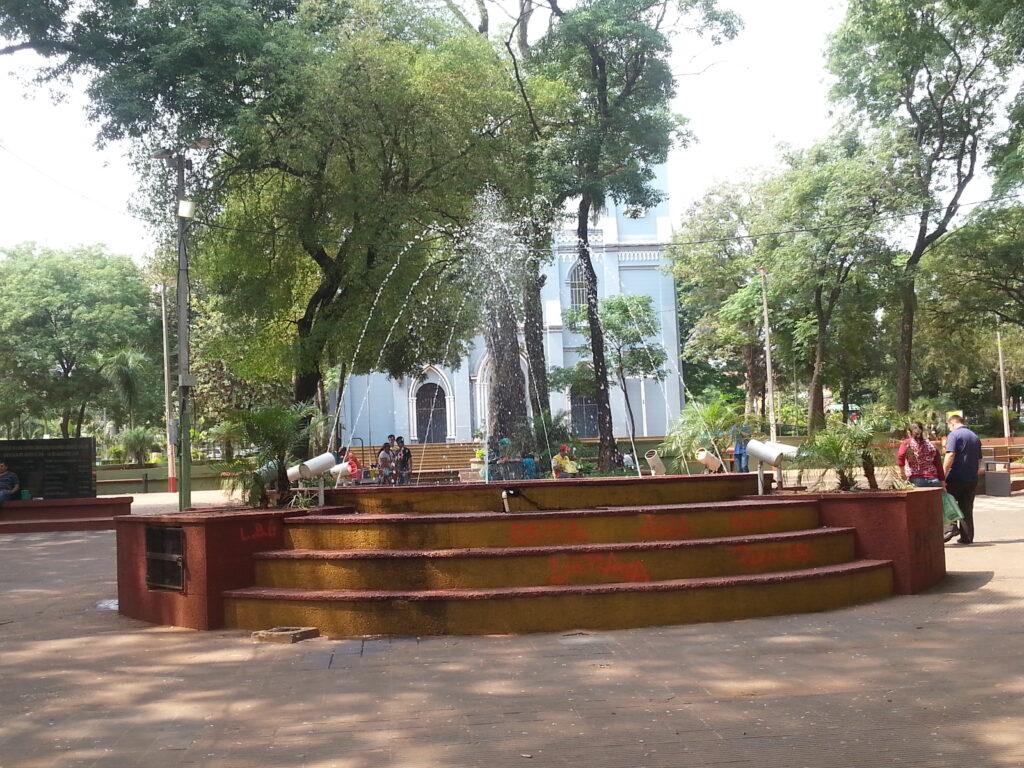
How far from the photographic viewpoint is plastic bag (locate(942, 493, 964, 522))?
11.1 m

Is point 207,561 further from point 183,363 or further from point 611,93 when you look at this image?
point 611,93

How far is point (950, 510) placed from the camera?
36.7 feet

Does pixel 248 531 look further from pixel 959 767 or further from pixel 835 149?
pixel 835 149

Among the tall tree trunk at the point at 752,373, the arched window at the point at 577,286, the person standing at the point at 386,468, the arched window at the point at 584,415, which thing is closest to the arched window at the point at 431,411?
the arched window at the point at 584,415

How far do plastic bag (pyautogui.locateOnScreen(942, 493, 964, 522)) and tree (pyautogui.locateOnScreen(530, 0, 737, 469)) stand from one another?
48.6 feet

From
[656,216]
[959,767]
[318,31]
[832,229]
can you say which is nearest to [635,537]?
[959,767]

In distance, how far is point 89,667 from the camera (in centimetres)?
652

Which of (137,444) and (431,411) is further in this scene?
(431,411)

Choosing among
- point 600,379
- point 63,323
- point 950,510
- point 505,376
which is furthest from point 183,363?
point 63,323

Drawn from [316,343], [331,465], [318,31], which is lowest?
[331,465]

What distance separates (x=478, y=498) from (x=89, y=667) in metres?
3.46

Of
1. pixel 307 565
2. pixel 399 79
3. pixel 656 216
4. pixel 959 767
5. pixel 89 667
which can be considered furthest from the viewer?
pixel 656 216

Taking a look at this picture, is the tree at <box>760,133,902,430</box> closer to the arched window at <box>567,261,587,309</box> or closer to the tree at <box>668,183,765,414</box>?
the tree at <box>668,183,765,414</box>

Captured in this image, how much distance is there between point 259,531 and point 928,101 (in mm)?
29126
